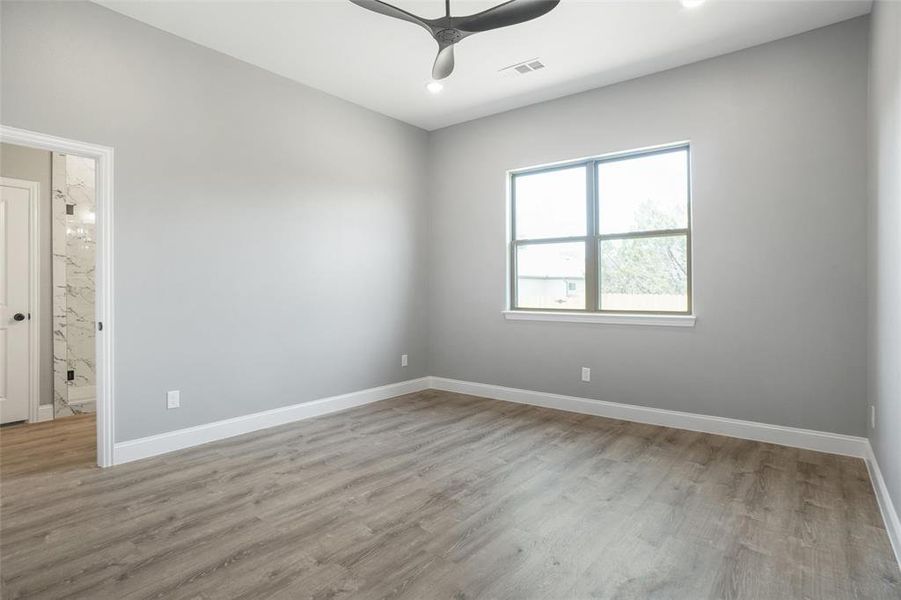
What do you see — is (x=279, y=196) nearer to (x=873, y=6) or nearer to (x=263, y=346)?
(x=263, y=346)

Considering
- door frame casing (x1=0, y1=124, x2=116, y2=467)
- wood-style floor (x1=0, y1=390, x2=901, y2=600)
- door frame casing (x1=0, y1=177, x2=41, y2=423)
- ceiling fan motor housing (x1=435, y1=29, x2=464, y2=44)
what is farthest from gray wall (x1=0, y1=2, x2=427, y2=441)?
ceiling fan motor housing (x1=435, y1=29, x2=464, y2=44)

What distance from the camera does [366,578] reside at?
1.92 m

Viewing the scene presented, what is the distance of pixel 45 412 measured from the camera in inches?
174

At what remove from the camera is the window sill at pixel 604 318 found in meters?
4.00

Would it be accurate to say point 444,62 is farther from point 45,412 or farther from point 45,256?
point 45,412

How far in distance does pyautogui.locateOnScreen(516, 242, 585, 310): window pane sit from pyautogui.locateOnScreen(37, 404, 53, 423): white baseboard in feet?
15.6

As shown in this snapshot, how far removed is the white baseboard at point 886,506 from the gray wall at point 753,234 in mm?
482

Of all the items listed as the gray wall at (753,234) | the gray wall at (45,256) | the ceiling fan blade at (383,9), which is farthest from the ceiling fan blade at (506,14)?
the gray wall at (45,256)

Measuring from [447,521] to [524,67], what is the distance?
11.8 feet

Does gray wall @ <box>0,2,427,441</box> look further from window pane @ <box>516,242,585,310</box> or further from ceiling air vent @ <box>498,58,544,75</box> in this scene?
ceiling air vent @ <box>498,58,544,75</box>

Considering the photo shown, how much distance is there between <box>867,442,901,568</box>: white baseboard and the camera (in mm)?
2060

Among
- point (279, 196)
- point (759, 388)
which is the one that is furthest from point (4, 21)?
point (759, 388)

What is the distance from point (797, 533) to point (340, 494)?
7.84 ft

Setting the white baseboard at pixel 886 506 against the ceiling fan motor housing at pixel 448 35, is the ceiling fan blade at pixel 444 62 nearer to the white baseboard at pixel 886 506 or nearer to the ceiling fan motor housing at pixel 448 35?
the ceiling fan motor housing at pixel 448 35
